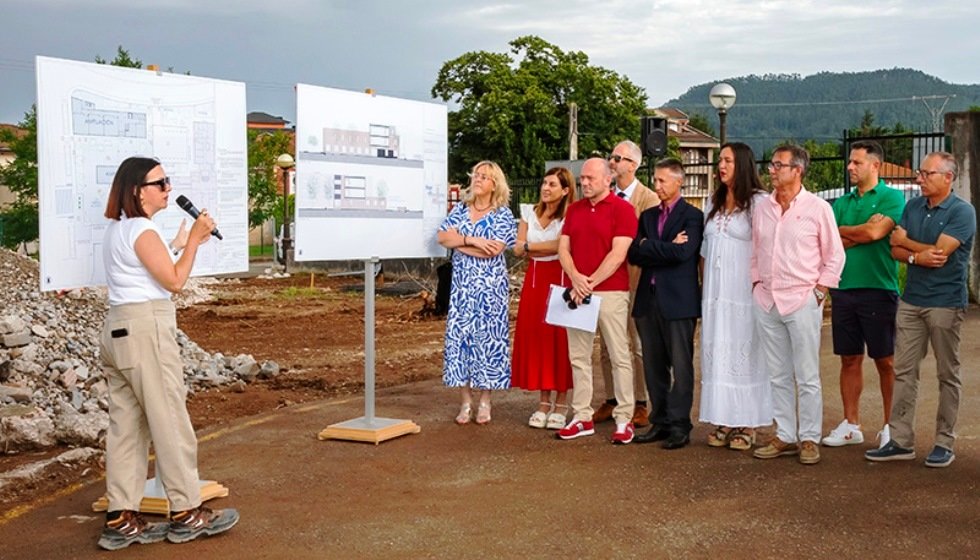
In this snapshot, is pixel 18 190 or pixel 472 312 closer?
pixel 472 312


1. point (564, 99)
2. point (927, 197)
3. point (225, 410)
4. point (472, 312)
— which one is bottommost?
point (225, 410)

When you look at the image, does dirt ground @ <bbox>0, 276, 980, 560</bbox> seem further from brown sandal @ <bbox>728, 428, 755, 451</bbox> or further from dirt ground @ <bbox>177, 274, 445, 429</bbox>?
dirt ground @ <bbox>177, 274, 445, 429</bbox>

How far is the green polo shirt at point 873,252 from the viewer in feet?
24.1

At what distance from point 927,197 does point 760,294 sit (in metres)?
1.20

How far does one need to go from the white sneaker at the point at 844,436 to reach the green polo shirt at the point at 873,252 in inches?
38.6

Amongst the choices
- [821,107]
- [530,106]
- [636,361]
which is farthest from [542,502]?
→ [821,107]

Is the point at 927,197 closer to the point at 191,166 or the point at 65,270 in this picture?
the point at 191,166

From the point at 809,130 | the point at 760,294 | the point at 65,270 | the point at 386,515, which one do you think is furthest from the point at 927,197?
the point at 809,130

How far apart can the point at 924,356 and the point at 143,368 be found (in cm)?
473

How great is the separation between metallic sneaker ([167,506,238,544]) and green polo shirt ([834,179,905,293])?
436 centimetres

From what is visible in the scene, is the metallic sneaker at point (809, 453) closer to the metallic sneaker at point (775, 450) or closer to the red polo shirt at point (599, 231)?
the metallic sneaker at point (775, 450)

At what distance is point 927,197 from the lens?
7020mm

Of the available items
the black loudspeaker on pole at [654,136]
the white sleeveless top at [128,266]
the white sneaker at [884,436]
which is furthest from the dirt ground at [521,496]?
the black loudspeaker on pole at [654,136]

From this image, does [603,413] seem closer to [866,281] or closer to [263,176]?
[866,281]
